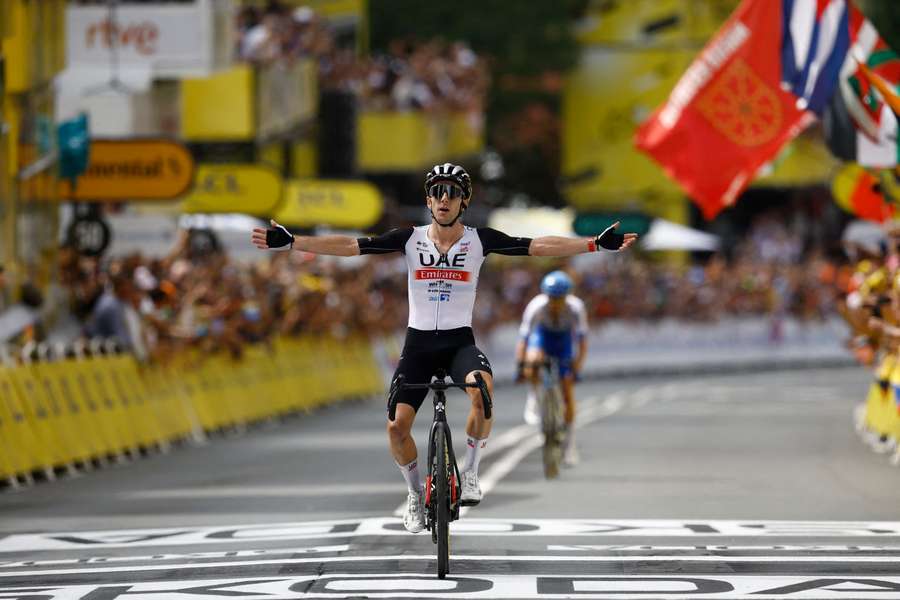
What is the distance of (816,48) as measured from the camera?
21766mm

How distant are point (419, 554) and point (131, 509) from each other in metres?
4.38

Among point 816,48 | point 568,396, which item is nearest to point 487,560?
point 568,396

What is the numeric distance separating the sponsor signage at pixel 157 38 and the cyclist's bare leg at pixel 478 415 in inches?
558

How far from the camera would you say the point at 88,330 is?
2377 cm

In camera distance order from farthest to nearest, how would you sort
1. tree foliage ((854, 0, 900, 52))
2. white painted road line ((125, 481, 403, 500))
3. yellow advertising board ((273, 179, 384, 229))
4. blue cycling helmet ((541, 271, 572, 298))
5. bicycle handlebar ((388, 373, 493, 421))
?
tree foliage ((854, 0, 900, 52)) < yellow advertising board ((273, 179, 384, 229)) < blue cycling helmet ((541, 271, 572, 298)) < white painted road line ((125, 481, 403, 500)) < bicycle handlebar ((388, 373, 493, 421))

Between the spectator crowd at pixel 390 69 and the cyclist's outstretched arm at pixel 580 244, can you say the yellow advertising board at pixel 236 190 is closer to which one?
the spectator crowd at pixel 390 69

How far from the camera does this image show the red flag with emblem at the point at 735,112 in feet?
73.6

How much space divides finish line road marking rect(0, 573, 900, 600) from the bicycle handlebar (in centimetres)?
104

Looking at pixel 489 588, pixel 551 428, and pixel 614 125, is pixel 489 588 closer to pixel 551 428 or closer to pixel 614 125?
pixel 551 428

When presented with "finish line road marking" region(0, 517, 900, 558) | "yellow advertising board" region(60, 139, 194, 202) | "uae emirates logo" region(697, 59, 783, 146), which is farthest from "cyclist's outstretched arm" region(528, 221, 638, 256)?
"yellow advertising board" region(60, 139, 194, 202)

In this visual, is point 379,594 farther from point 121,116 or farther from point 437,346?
point 121,116

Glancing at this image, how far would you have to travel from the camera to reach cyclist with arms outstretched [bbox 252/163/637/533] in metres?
12.6

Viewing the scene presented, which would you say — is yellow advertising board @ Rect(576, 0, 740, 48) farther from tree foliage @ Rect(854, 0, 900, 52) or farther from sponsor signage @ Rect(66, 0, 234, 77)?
sponsor signage @ Rect(66, 0, 234, 77)

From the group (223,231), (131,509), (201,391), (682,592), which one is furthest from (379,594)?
(223,231)
